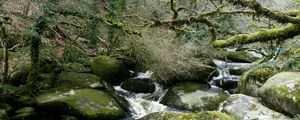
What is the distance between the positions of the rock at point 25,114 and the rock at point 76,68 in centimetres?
270

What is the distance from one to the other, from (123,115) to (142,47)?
363 cm

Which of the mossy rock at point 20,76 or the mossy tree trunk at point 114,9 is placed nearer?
the mossy rock at point 20,76

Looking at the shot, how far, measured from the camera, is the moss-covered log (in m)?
3.56

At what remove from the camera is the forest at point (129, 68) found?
23.7ft

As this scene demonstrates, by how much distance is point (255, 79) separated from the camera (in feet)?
30.6

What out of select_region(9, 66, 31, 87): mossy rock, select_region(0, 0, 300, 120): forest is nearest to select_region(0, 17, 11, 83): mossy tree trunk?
select_region(0, 0, 300, 120): forest

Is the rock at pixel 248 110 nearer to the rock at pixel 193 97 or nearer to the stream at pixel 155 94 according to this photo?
the rock at pixel 193 97

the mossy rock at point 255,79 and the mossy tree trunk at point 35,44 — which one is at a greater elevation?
the mossy tree trunk at point 35,44

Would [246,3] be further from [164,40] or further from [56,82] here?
[164,40]

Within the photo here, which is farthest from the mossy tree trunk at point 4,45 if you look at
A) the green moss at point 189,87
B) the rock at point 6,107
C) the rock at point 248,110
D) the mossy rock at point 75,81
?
the green moss at point 189,87

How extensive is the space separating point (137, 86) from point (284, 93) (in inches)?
250

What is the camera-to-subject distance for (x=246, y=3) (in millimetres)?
3578

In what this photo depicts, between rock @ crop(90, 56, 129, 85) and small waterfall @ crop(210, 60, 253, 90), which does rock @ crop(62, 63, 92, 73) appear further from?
Answer: small waterfall @ crop(210, 60, 253, 90)

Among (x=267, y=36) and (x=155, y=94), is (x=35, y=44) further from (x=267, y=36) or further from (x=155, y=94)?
(x=267, y=36)
